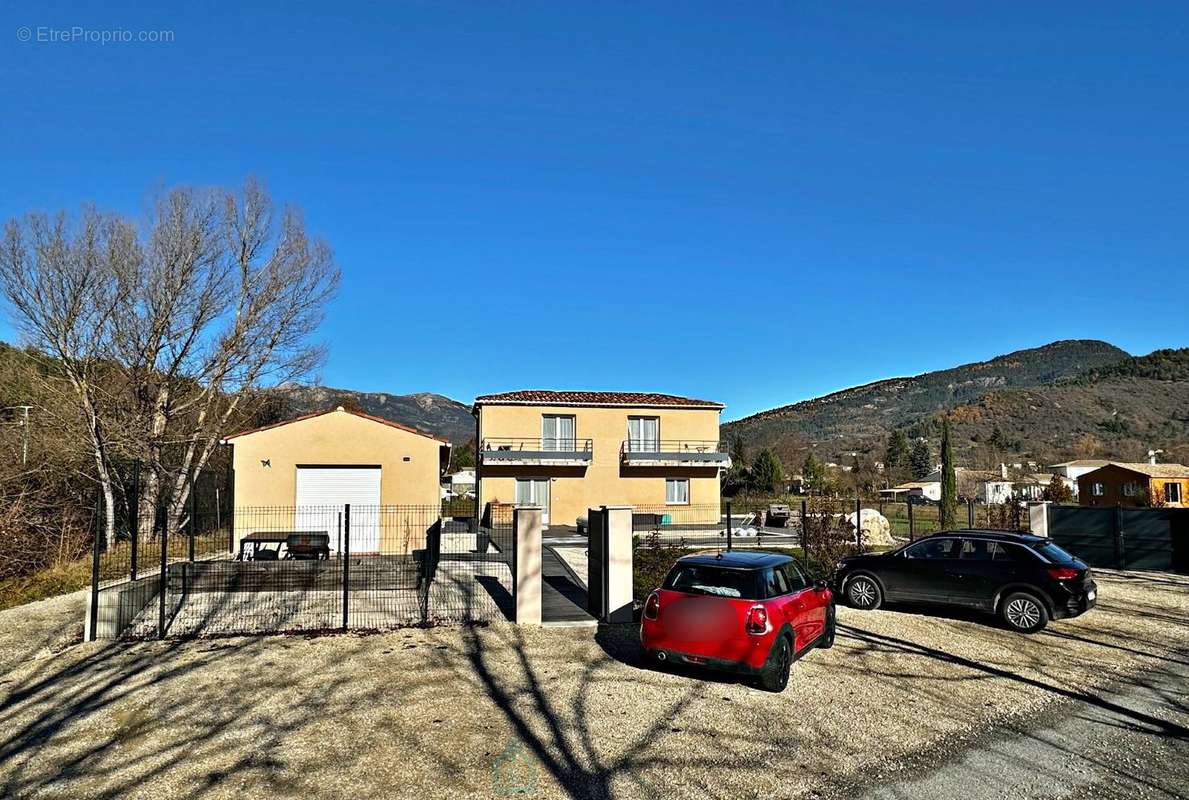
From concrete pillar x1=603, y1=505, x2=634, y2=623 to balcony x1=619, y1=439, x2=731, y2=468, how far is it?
24732 mm

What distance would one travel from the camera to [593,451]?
35.7 metres

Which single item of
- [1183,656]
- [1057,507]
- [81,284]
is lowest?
[1183,656]

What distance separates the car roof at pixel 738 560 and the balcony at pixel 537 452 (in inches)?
1014

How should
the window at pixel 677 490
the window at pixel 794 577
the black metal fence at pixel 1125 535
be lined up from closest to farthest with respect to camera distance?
1. the window at pixel 794 577
2. the black metal fence at pixel 1125 535
3. the window at pixel 677 490

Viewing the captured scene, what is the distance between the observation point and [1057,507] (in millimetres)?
→ 19969

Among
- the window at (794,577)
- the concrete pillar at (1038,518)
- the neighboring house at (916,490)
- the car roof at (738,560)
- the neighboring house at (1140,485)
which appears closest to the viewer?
the car roof at (738,560)

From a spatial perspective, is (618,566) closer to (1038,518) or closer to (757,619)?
(757,619)

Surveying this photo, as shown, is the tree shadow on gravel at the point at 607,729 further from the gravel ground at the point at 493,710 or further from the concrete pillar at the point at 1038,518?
the concrete pillar at the point at 1038,518

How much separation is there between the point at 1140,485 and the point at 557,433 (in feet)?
115

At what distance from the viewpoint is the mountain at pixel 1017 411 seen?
87.6 m

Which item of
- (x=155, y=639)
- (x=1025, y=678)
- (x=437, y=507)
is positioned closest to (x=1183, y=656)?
(x=1025, y=678)

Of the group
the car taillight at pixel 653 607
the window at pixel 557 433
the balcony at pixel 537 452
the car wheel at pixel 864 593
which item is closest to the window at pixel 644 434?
the balcony at pixel 537 452

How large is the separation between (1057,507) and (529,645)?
55.1 ft

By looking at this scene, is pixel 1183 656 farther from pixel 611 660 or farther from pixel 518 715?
pixel 518 715
